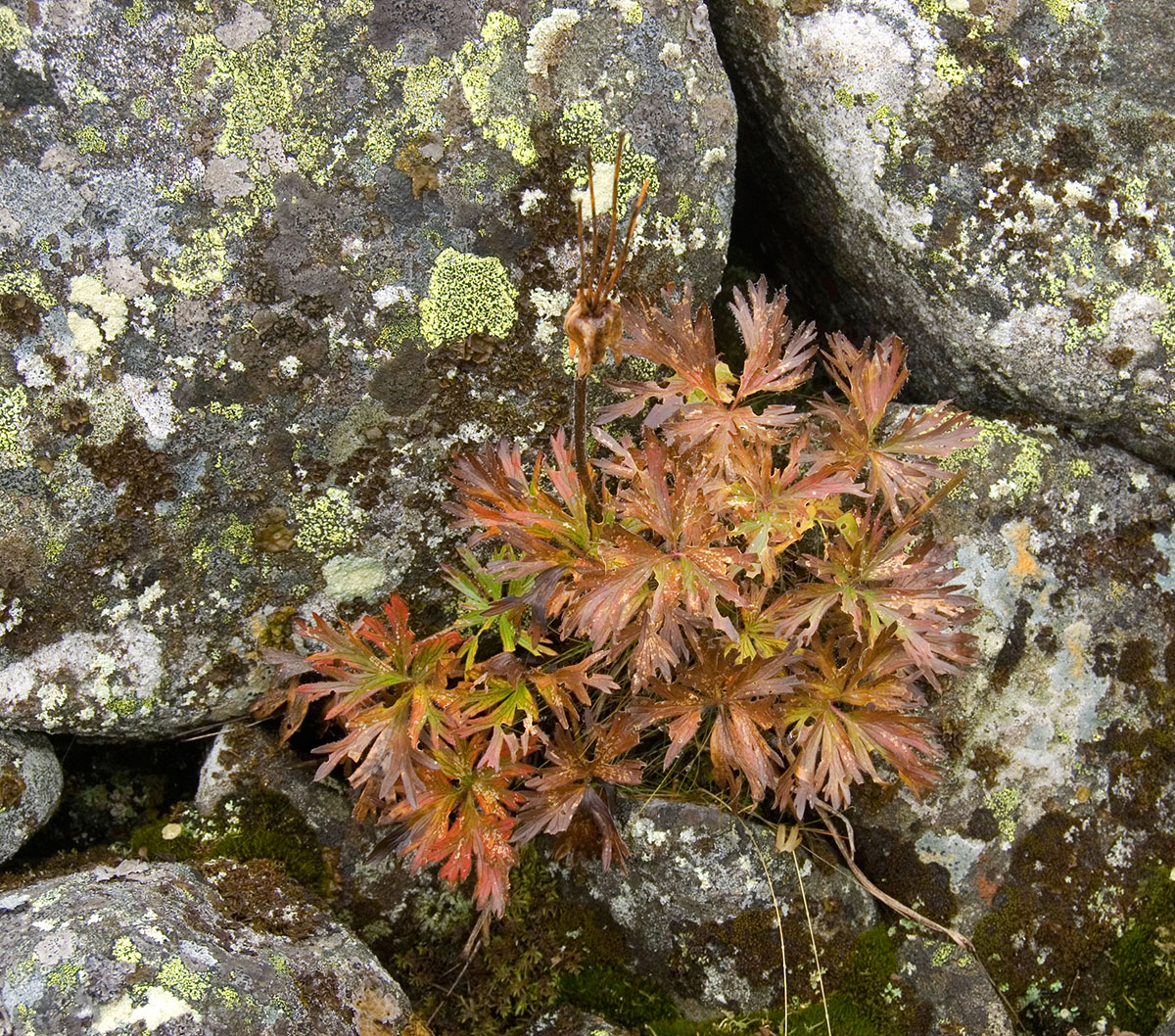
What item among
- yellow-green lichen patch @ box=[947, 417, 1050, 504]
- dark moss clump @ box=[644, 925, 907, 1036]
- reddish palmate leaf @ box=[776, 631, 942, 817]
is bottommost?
dark moss clump @ box=[644, 925, 907, 1036]

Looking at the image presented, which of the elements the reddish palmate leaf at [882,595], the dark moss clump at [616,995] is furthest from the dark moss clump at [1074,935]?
the dark moss clump at [616,995]

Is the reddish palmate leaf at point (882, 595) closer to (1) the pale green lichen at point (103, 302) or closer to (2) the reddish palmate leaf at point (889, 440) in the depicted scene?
(2) the reddish palmate leaf at point (889, 440)

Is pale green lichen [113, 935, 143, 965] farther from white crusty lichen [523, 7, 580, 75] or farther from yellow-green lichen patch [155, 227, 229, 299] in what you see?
white crusty lichen [523, 7, 580, 75]

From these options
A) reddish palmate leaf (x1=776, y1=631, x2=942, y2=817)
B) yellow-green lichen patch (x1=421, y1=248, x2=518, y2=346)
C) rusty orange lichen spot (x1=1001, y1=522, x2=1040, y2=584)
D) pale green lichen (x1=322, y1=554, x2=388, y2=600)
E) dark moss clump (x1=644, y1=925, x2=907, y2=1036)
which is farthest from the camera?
rusty orange lichen spot (x1=1001, y1=522, x2=1040, y2=584)

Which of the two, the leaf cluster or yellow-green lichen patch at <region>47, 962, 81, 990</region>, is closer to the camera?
yellow-green lichen patch at <region>47, 962, 81, 990</region>

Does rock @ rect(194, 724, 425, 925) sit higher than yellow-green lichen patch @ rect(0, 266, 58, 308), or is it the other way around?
yellow-green lichen patch @ rect(0, 266, 58, 308)

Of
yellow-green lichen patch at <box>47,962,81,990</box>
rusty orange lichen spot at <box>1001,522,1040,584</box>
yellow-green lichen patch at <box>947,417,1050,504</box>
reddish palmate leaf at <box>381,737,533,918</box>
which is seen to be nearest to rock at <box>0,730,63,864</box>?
yellow-green lichen patch at <box>47,962,81,990</box>

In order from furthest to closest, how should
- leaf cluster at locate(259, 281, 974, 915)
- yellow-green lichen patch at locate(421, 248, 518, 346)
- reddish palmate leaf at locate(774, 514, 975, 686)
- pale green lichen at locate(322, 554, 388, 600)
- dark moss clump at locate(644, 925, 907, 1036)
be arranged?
pale green lichen at locate(322, 554, 388, 600), dark moss clump at locate(644, 925, 907, 1036), yellow-green lichen patch at locate(421, 248, 518, 346), reddish palmate leaf at locate(774, 514, 975, 686), leaf cluster at locate(259, 281, 974, 915)
